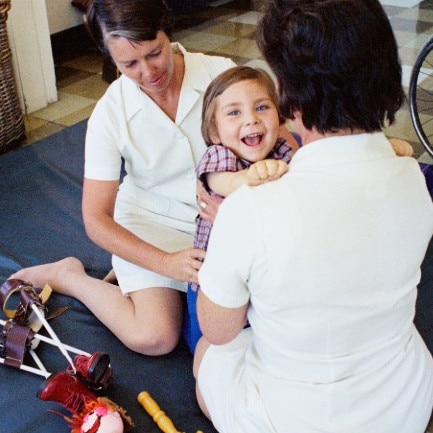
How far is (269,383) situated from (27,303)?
879mm

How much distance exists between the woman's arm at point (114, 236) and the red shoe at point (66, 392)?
13.2 inches

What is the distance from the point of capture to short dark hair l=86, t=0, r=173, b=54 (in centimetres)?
146

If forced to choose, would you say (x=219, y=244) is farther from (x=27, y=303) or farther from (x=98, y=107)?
(x=27, y=303)

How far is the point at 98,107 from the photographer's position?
1661 millimetres

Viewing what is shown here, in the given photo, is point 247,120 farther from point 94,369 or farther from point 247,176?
point 94,369

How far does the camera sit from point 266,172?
41.1 inches

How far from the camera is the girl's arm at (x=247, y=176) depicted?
1034mm

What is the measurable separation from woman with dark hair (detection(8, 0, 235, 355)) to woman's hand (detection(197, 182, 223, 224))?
16cm

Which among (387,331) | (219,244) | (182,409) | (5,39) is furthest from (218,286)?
(5,39)

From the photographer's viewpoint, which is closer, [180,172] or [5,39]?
[180,172]

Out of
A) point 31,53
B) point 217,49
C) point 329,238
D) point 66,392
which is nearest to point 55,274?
point 66,392

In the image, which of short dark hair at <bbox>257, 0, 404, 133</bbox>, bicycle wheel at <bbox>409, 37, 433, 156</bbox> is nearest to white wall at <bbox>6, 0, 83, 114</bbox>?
bicycle wheel at <bbox>409, 37, 433, 156</bbox>

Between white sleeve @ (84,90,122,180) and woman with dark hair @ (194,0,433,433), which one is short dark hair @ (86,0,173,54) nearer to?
white sleeve @ (84,90,122,180)

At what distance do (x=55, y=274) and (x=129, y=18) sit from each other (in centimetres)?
86
